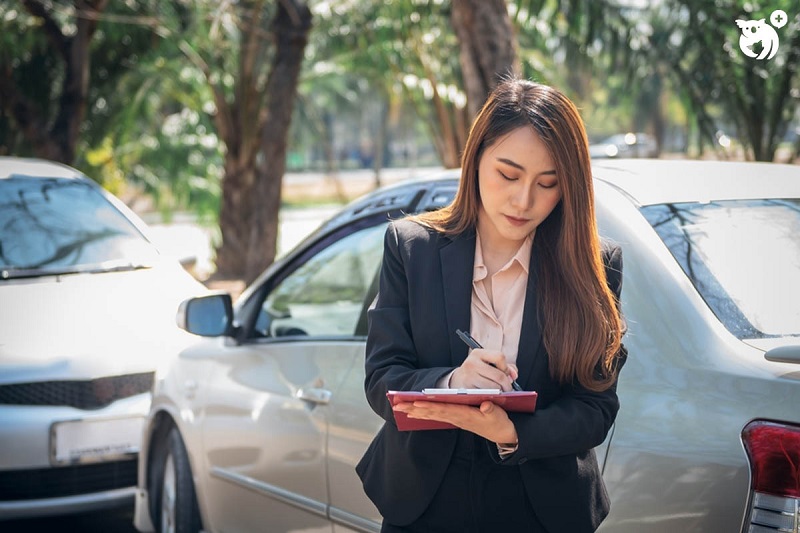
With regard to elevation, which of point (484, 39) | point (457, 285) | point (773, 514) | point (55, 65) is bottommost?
point (773, 514)

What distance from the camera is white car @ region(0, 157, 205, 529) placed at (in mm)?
5477

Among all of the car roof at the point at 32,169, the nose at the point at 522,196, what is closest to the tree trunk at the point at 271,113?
the car roof at the point at 32,169

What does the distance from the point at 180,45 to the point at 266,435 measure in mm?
11734

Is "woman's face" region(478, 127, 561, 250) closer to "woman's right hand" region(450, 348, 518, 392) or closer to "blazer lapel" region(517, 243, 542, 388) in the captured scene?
"blazer lapel" region(517, 243, 542, 388)

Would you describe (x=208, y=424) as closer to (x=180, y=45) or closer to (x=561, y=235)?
(x=561, y=235)

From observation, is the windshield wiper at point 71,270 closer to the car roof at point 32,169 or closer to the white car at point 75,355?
the white car at point 75,355

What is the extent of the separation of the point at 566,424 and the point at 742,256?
109 cm

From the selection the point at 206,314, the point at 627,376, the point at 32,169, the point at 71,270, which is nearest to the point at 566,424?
the point at 627,376

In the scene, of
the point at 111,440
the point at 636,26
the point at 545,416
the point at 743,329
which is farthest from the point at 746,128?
the point at 545,416

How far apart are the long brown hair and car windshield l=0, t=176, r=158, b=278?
4.45 metres

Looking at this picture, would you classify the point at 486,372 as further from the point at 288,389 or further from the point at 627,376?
the point at 288,389

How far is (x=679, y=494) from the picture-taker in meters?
2.72

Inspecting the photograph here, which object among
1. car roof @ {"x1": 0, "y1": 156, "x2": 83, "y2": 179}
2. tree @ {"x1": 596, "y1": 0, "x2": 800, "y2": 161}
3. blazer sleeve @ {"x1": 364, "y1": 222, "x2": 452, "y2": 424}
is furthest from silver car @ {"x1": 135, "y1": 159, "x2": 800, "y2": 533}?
tree @ {"x1": 596, "y1": 0, "x2": 800, "y2": 161}

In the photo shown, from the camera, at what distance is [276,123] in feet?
40.4
